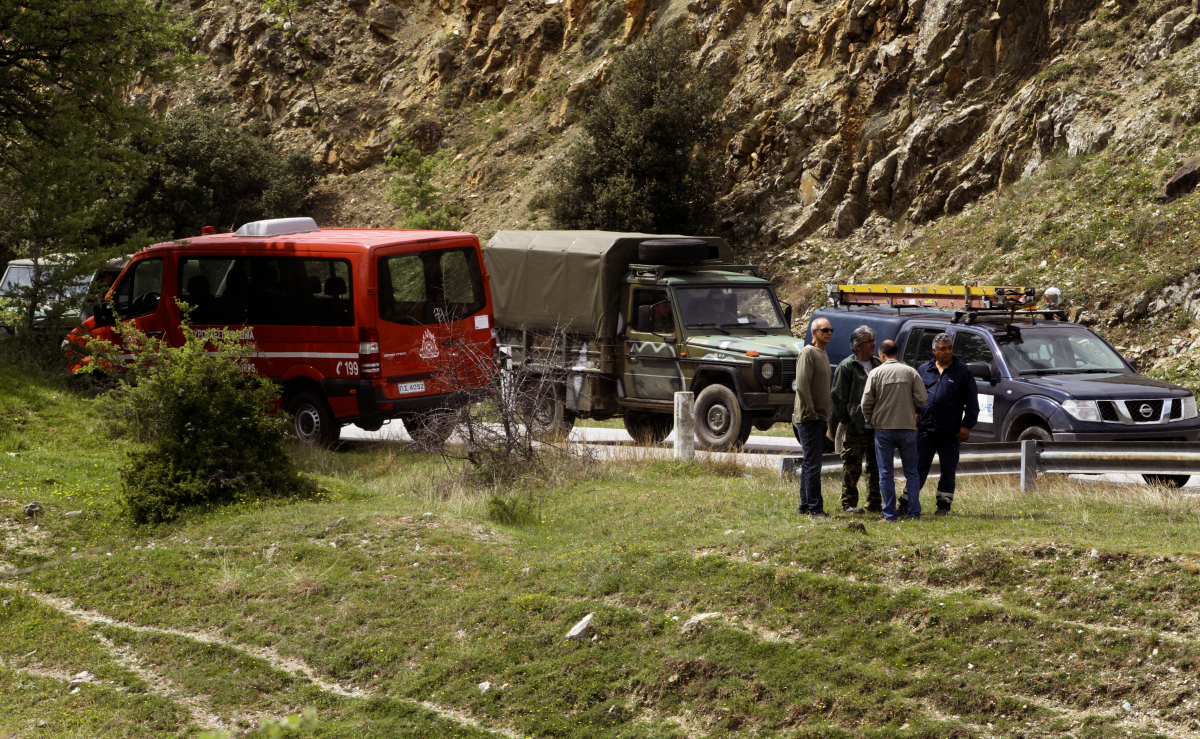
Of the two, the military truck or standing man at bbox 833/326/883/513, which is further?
the military truck

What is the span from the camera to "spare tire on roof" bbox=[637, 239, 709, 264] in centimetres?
1470

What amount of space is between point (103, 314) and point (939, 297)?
39.2ft

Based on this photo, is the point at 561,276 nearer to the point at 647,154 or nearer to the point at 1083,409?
the point at 1083,409

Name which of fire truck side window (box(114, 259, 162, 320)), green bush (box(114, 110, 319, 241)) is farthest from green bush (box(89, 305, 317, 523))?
green bush (box(114, 110, 319, 241))

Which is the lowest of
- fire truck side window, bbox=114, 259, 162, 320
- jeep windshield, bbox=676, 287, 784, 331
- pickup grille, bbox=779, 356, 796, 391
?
pickup grille, bbox=779, 356, 796, 391

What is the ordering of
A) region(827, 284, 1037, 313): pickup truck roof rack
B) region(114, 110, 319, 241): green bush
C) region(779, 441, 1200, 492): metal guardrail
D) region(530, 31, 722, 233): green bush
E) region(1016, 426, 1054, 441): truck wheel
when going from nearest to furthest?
1. region(779, 441, 1200, 492): metal guardrail
2. region(1016, 426, 1054, 441): truck wheel
3. region(827, 284, 1037, 313): pickup truck roof rack
4. region(530, 31, 722, 233): green bush
5. region(114, 110, 319, 241): green bush

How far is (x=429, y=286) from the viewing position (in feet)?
47.1

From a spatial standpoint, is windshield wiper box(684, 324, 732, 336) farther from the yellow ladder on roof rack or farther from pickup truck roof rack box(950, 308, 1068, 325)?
pickup truck roof rack box(950, 308, 1068, 325)

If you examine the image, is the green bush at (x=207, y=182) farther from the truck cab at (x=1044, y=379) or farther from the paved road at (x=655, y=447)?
the truck cab at (x=1044, y=379)

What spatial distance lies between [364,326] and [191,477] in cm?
360

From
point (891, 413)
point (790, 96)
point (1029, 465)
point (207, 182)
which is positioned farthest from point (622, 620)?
point (207, 182)

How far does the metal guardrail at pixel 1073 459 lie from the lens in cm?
968

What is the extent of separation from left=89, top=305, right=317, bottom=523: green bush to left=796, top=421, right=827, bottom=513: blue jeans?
5.34 meters

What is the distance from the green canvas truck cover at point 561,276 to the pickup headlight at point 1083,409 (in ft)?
18.7
